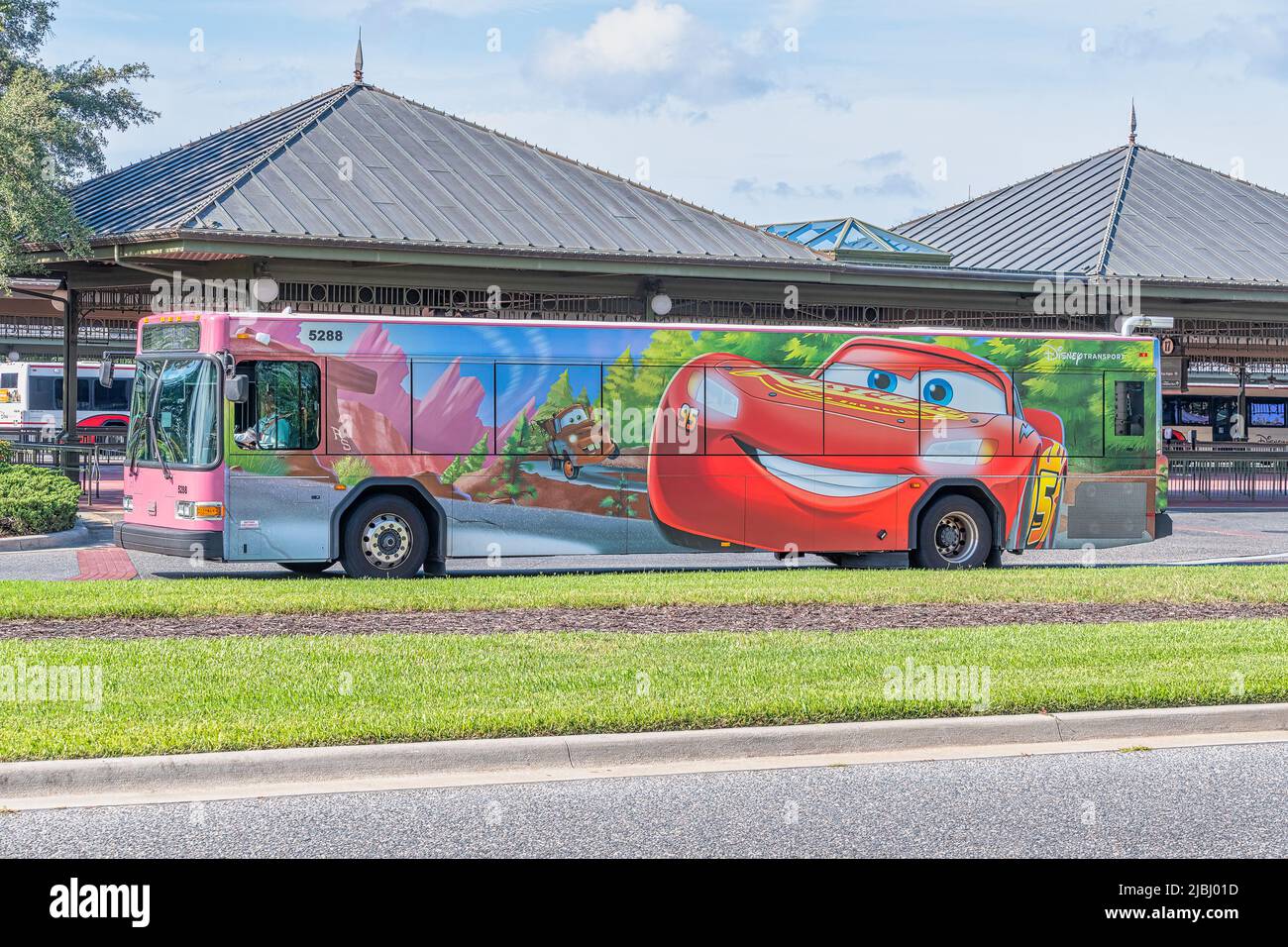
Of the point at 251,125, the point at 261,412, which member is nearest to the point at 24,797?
the point at 261,412

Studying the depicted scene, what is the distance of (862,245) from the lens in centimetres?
3138

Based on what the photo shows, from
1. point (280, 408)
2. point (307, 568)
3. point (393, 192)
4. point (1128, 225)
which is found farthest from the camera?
point (1128, 225)

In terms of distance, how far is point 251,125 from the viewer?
104ft

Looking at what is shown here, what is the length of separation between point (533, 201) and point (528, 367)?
11.8 m

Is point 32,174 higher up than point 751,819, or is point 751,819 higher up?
point 32,174

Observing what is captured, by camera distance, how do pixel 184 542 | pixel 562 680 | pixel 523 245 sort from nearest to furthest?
1. pixel 562 680
2. pixel 184 542
3. pixel 523 245

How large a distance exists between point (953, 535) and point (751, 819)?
1223 centimetres

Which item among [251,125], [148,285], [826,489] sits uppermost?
[251,125]

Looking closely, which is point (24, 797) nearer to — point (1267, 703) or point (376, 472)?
point (1267, 703)

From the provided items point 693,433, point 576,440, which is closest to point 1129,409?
point 693,433

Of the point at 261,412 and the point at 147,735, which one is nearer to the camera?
the point at 147,735

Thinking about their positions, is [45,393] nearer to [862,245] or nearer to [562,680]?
[862,245]

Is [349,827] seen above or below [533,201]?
below

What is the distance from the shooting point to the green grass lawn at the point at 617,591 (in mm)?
13102
